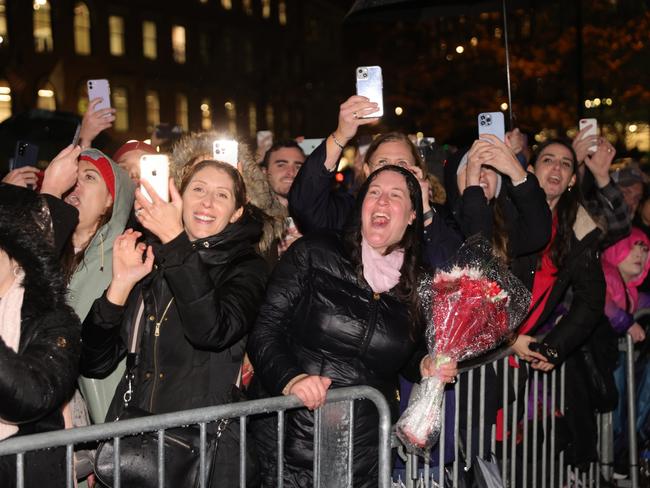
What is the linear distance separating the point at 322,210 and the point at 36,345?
2.11m

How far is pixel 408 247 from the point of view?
14.7ft

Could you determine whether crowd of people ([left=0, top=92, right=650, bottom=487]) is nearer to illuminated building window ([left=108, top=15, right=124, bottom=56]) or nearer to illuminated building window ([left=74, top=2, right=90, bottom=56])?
illuminated building window ([left=74, top=2, right=90, bottom=56])

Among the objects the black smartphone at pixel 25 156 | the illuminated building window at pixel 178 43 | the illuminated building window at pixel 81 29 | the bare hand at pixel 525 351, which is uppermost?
the illuminated building window at pixel 178 43

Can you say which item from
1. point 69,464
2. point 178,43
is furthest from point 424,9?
point 178,43

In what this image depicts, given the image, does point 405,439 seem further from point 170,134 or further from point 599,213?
point 170,134

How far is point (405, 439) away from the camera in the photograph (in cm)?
406

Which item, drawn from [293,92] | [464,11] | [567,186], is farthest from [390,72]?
[567,186]

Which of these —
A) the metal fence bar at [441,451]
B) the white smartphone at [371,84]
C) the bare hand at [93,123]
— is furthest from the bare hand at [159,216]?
the bare hand at [93,123]

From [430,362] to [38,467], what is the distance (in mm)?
1947

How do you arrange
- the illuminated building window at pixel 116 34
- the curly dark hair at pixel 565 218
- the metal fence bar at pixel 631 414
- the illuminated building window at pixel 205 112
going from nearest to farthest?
the curly dark hair at pixel 565 218 < the metal fence bar at pixel 631 414 < the illuminated building window at pixel 116 34 < the illuminated building window at pixel 205 112

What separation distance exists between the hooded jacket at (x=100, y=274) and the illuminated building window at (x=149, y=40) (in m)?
40.0

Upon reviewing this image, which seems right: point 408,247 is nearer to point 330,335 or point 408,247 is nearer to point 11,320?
point 330,335

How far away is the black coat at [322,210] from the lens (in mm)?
4840

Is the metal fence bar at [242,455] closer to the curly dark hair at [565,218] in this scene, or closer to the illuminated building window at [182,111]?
the curly dark hair at [565,218]
